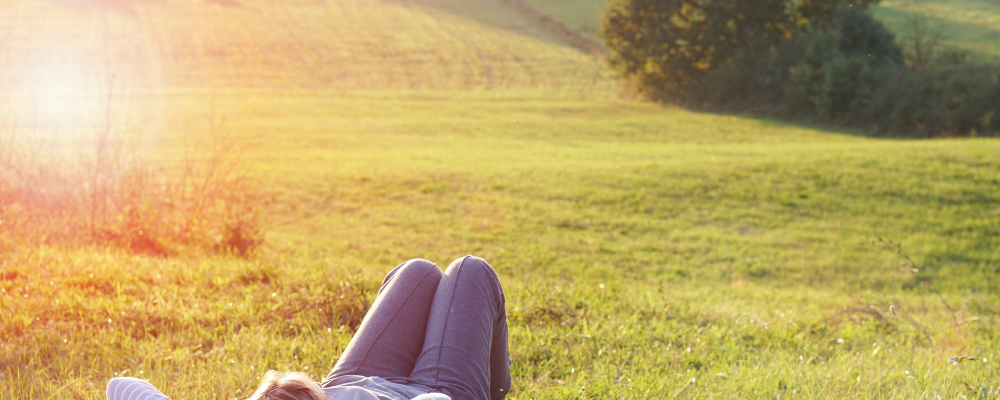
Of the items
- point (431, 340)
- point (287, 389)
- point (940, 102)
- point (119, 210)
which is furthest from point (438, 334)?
point (940, 102)

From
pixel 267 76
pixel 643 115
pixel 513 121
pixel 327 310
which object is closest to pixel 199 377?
pixel 327 310

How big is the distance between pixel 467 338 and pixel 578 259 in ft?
22.4

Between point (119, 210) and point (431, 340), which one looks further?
point (119, 210)

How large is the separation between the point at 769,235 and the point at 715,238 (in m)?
1.00

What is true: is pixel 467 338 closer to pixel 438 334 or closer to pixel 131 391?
pixel 438 334

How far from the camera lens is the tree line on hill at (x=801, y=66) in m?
22.7

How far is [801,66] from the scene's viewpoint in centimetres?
2639

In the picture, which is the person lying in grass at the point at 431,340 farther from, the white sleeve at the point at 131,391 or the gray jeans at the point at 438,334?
the white sleeve at the point at 131,391

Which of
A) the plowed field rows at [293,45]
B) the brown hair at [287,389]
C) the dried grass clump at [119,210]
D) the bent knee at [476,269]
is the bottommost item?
the dried grass clump at [119,210]

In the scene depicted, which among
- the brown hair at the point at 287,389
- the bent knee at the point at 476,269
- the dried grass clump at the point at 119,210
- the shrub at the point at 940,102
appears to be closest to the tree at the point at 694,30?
the shrub at the point at 940,102

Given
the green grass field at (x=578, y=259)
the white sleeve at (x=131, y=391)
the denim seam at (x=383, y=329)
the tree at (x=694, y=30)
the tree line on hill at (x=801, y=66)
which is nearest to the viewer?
the white sleeve at (x=131, y=391)

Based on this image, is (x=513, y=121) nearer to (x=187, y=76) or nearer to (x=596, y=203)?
(x=596, y=203)

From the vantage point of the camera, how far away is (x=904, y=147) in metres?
16.5

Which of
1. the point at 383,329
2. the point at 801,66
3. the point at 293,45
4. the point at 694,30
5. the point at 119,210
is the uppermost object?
the point at 694,30
